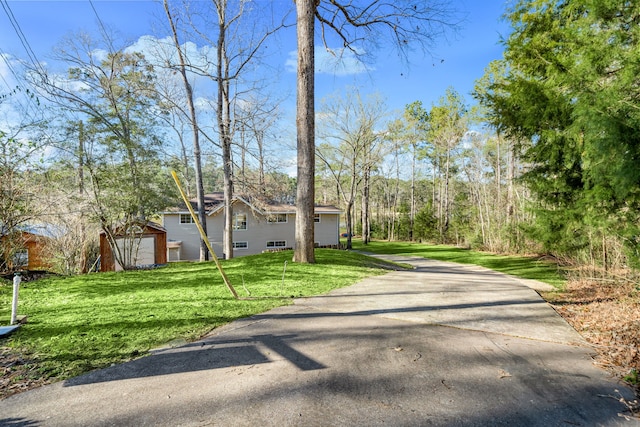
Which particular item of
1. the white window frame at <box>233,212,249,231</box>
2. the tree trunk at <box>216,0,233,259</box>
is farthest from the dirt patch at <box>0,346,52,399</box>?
the white window frame at <box>233,212,249,231</box>

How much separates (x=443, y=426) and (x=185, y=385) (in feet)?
5.79

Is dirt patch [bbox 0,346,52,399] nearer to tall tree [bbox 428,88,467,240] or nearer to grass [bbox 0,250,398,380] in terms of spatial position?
grass [bbox 0,250,398,380]

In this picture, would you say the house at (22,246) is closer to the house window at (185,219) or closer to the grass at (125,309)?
the grass at (125,309)

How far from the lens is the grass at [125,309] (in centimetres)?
281

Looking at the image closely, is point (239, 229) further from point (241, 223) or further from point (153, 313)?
point (153, 313)

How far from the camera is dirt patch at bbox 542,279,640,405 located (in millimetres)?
2717

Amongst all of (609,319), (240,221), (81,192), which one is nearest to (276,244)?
(240,221)

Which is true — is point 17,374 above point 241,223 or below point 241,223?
below

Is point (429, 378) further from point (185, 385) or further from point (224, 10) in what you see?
point (224, 10)

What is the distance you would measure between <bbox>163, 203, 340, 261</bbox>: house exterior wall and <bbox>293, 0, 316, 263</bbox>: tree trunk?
1181 centimetres

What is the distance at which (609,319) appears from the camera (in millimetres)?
3967

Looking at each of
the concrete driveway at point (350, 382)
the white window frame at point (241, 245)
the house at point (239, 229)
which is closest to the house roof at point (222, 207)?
the house at point (239, 229)

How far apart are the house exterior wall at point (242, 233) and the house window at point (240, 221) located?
21cm

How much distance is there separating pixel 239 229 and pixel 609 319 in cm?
2032
